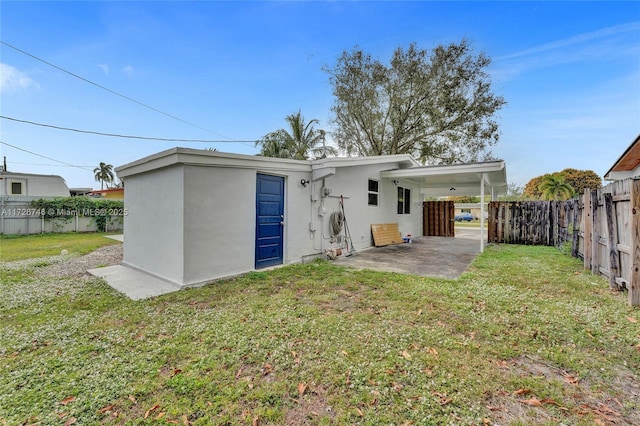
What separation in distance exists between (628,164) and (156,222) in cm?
1325

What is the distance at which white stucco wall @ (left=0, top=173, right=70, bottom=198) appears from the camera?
60.2ft

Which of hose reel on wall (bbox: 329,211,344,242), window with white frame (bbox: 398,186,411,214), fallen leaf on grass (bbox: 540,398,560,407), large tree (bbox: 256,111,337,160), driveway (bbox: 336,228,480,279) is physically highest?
large tree (bbox: 256,111,337,160)

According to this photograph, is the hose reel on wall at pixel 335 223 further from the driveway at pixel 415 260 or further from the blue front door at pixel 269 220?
the blue front door at pixel 269 220

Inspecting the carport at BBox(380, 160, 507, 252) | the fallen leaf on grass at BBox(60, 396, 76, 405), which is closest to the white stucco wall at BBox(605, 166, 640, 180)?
the carport at BBox(380, 160, 507, 252)

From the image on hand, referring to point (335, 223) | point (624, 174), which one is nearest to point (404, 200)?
point (335, 223)

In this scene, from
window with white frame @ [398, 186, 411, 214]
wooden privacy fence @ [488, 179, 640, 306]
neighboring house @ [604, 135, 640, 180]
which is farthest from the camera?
window with white frame @ [398, 186, 411, 214]

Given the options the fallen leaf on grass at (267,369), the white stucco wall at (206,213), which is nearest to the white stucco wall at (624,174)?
the white stucco wall at (206,213)

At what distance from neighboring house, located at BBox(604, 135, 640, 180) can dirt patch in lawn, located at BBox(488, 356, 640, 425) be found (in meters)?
6.92

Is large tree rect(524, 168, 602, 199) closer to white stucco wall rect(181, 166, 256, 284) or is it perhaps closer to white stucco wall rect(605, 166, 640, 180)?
white stucco wall rect(605, 166, 640, 180)

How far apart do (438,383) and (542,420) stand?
636mm

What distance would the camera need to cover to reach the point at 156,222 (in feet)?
18.3

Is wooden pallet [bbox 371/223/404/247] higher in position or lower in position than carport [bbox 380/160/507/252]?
lower

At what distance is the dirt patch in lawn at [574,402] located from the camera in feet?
5.95

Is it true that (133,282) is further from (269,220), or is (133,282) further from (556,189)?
(556,189)
